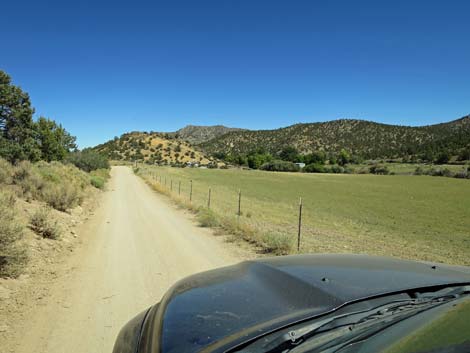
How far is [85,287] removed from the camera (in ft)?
20.2

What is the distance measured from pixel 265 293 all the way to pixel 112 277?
5.31 meters

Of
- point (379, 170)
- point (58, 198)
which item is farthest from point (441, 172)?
point (58, 198)

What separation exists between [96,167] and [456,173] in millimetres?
78268

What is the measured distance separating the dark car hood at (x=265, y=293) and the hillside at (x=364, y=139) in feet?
426

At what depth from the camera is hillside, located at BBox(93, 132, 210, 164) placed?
389 feet

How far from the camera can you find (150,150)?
125 meters

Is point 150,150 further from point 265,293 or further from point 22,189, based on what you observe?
point 265,293

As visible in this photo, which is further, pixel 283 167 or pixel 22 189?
pixel 283 167

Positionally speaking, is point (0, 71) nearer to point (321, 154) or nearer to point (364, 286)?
point (364, 286)

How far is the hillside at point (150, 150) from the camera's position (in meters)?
119

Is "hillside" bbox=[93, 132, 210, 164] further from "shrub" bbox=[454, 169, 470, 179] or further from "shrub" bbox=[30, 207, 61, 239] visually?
"shrub" bbox=[30, 207, 61, 239]

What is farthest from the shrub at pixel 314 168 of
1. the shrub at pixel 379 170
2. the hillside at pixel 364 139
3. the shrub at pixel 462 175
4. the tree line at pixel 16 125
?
the tree line at pixel 16 125

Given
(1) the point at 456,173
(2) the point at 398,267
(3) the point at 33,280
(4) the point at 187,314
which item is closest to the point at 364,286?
(2) the point at 398,267

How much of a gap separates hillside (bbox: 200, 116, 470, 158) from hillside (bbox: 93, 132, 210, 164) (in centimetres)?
3505
